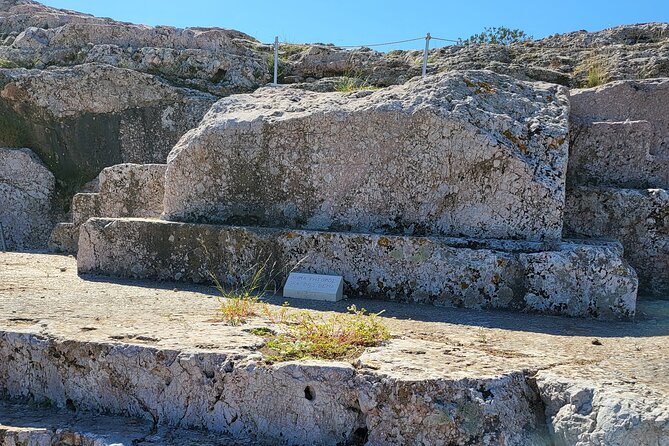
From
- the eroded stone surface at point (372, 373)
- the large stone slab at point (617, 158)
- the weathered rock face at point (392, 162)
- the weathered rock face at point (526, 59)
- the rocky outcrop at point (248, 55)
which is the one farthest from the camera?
the rocky outcrop at point (248, 55)

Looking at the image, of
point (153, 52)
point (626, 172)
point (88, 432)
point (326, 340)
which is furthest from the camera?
point (153, 52)

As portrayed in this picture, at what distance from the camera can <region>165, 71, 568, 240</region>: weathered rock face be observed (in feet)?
10.8

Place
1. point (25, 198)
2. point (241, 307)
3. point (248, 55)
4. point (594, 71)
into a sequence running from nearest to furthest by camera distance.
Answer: point (241, 307) → point (594, 71) → point (25, 198) → point (248, 55)

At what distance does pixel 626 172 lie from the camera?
3668 millimetres

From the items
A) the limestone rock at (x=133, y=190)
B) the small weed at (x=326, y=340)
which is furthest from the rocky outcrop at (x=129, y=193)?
the small weed at (x=326, y=340)

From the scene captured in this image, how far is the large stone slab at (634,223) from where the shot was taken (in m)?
3.40

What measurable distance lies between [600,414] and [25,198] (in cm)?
685

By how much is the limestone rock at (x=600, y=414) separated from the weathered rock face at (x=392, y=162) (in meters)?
1.52

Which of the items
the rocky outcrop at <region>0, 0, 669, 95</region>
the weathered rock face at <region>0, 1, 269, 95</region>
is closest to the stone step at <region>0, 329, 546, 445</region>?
the rocky outcrop at <region>0, 0, 669, 95</region>

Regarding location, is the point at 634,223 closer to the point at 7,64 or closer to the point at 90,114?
the point at 90,114

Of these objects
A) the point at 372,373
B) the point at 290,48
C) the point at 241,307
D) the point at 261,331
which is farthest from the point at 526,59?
the point at 372,373

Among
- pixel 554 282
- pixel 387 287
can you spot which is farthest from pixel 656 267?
pixel 387 287

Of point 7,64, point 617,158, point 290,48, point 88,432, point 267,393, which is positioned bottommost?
point 88,432

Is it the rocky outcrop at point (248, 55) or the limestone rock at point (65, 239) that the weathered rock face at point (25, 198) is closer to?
the limestone rock at point (65, 239)
